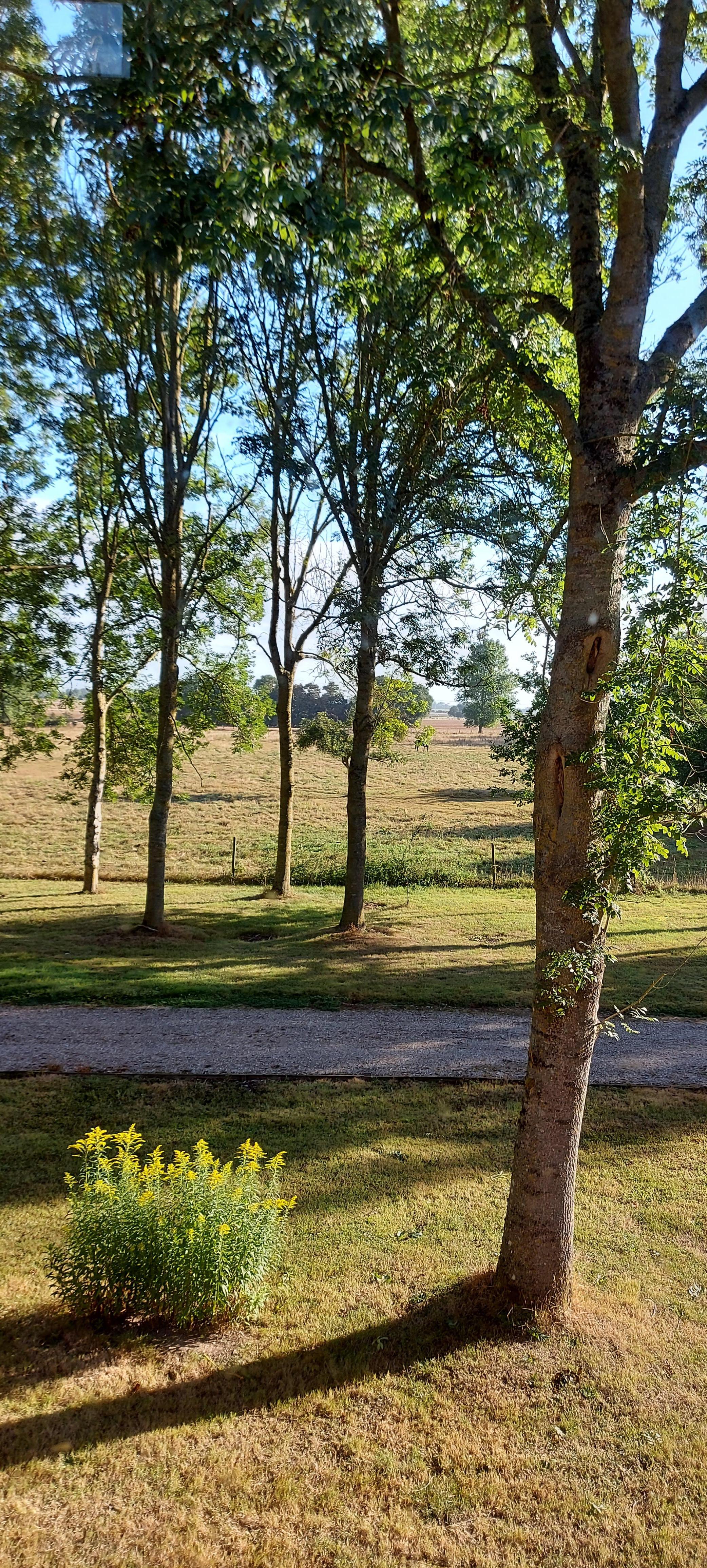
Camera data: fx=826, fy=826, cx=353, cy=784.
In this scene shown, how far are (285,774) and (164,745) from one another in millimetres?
4630

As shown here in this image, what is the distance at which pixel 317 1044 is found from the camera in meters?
9.60

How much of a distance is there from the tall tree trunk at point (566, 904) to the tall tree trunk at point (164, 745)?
11.2 meters

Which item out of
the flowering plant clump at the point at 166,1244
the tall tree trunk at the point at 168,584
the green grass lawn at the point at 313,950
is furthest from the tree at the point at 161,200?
the green grass lawn at the point at 313,950

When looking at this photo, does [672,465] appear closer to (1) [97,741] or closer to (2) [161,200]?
(2) [161,200]

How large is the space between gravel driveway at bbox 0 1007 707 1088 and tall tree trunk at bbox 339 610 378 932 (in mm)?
4823

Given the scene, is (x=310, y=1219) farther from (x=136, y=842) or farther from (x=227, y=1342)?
(x=136, y=842)

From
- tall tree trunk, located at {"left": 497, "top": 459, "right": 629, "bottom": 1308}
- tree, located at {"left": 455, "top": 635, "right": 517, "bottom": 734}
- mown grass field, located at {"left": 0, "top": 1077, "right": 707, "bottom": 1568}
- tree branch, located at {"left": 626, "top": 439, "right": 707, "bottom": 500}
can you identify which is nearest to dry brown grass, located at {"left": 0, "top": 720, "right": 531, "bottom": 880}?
tree, located at {"left": 455, "top": 635, "right": 517, "bottom": 734}

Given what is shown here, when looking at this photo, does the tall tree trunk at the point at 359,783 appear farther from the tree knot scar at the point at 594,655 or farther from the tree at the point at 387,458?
the tree knot scar at the point at 594,655

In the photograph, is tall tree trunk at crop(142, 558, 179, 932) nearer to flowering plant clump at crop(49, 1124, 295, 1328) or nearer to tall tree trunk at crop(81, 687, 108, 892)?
tall tree trunk at crop(81, 687, 108, 892)

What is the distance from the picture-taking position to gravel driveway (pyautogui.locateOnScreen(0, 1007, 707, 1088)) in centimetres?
871

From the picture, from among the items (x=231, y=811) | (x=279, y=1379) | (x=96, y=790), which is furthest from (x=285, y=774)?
(x=231, y=811)

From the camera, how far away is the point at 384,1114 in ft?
25.0

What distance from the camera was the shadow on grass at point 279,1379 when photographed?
3.79 m

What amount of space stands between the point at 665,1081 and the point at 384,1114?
3.26m
